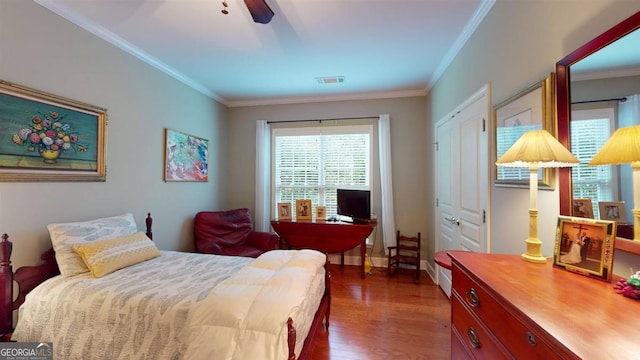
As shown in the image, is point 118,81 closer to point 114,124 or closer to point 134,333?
point 114,124

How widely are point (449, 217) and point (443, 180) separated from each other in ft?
1.40

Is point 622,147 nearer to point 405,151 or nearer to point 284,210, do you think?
point 405,151

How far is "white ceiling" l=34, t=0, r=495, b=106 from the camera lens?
1809mm

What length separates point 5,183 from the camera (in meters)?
1.56

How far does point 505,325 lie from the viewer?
31.0 inches

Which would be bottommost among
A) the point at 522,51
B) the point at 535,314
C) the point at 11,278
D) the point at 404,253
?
the point at 404,253

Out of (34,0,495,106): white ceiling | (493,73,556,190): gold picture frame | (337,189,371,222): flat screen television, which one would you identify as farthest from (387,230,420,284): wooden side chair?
(34,0,495,106): white ceiling

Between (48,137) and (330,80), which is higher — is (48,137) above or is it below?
below

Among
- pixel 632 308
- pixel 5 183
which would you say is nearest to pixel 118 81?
pixel 5 183

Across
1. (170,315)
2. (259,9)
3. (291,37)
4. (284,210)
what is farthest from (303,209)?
(259,9)

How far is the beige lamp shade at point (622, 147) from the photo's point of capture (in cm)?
80

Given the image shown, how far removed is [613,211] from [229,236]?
10.7 feet

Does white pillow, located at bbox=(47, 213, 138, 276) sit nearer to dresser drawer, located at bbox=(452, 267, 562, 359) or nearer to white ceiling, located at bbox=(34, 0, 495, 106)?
white ceiling, located at bbox=(34, 0, 495, 106)

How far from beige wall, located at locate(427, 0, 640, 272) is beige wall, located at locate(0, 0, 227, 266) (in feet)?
10.0
